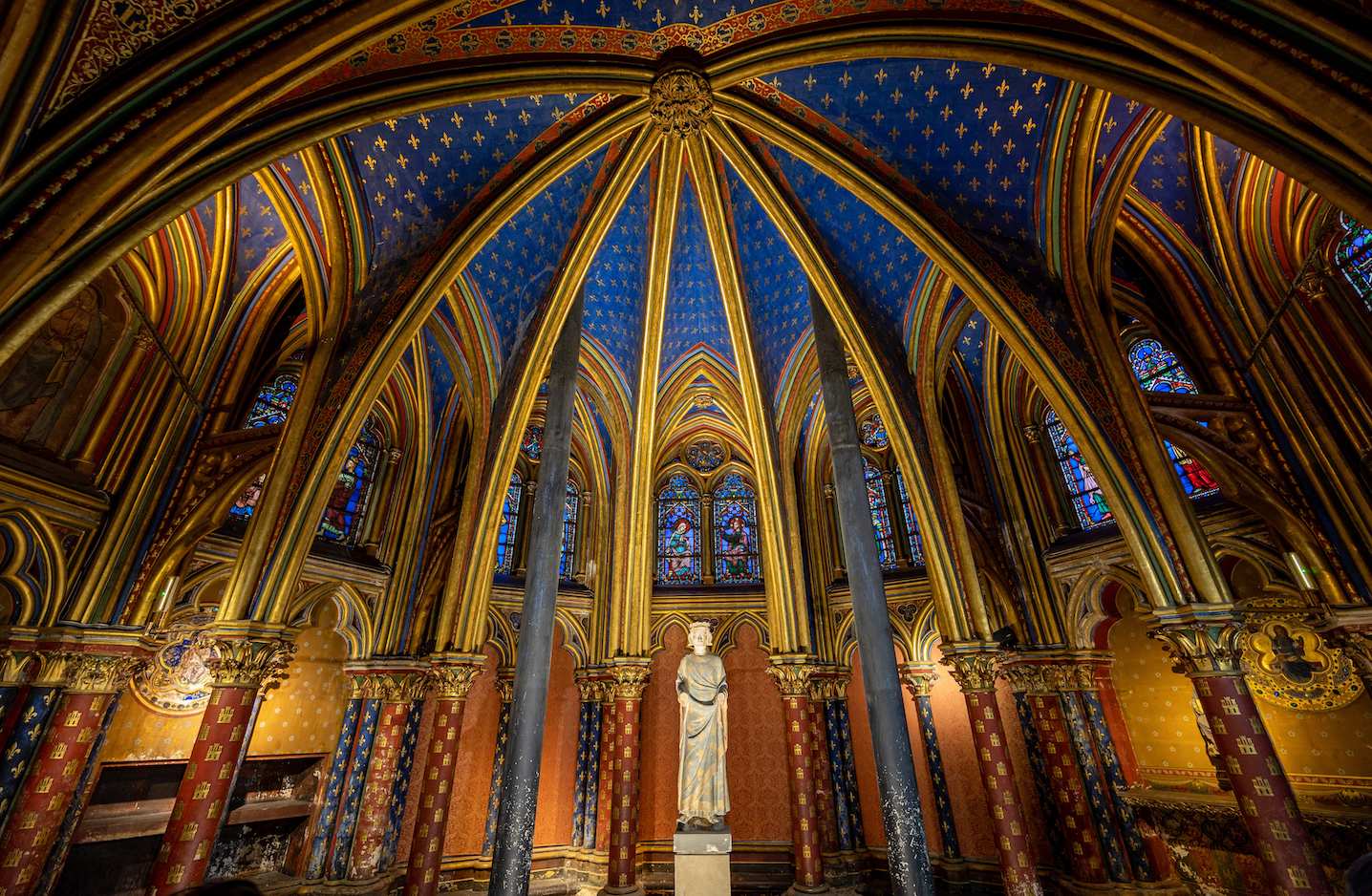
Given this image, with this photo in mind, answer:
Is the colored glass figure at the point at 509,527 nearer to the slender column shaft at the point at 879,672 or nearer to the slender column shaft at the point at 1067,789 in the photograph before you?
the slender column shaft at the point at 879,672

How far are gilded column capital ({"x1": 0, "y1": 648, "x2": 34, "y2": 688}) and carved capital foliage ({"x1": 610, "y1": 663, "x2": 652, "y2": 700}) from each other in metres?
8.38

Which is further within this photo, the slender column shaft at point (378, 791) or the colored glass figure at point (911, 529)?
the colored glass figure at point (911, 529)

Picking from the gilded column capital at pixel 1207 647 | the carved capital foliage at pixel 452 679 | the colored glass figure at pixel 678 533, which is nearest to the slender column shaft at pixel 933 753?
the colored glass figure at pixel 678 533

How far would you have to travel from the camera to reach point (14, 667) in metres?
7.02

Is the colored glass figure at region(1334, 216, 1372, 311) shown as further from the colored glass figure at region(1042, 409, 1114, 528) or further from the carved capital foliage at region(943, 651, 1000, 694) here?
the carved capital foliage at region(943, 651, 1000, 694)

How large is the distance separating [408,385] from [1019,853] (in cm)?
1365

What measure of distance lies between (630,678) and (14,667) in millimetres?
8717

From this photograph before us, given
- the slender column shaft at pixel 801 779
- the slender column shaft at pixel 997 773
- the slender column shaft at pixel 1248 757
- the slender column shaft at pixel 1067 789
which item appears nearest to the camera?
the slender column shaft at pixel 1248 757

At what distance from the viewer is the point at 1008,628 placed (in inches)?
441

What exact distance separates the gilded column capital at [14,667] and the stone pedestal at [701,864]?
799 cm

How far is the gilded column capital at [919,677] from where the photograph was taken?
13.8 metres

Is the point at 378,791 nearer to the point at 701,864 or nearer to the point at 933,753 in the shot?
the point at 701,864

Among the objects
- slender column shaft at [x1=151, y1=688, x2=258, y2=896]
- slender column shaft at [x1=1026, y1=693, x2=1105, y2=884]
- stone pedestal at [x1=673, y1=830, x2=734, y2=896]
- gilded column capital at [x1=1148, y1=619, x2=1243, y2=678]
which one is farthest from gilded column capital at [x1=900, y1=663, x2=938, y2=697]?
slender column shaft at [x1=151, y1=688, x2=258, y2=896]

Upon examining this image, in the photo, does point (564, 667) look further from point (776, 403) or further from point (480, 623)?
point (776, 403)
